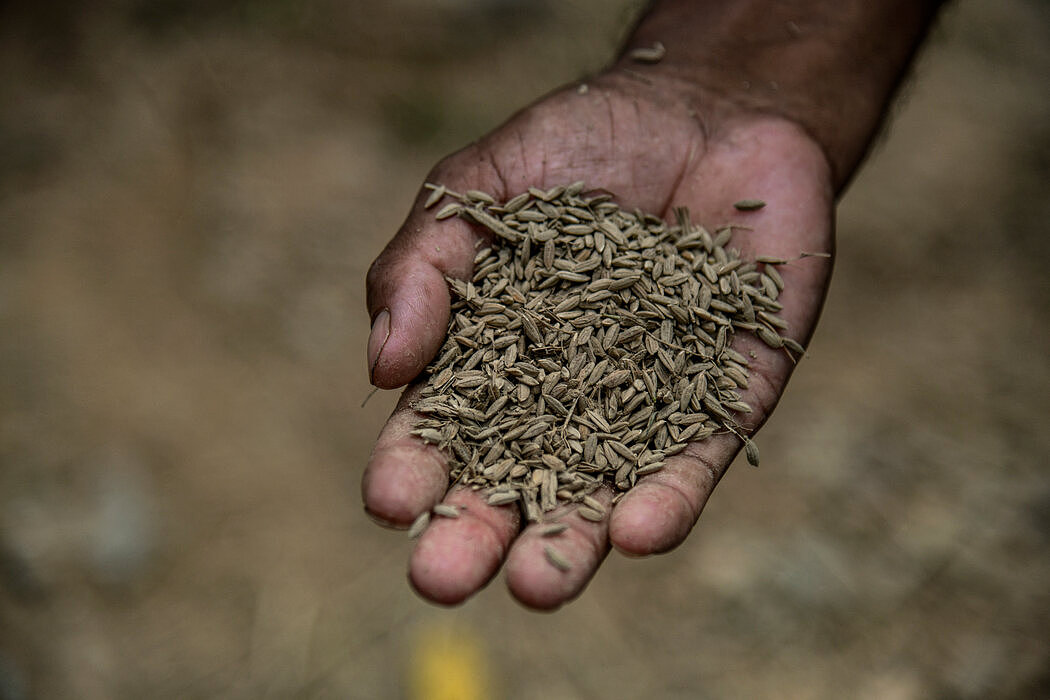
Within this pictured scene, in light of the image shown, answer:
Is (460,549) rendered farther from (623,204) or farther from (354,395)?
(354,395)

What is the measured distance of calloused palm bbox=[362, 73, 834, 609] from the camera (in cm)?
208

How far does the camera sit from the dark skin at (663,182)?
210 centimetres

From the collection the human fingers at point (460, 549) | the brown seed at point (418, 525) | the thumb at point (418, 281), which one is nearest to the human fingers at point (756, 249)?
the human fingers at point (460, 549)

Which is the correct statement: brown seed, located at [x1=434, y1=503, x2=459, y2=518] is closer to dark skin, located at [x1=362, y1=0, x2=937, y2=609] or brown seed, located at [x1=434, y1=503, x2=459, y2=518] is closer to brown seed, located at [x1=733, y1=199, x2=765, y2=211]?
dark skin, located at [x1=362, y1=0, x2=937, y2=609]

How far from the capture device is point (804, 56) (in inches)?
130

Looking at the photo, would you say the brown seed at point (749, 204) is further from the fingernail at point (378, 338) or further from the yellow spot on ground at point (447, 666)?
the yellow spot on ground at point (447, 666)

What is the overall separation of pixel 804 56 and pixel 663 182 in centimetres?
87

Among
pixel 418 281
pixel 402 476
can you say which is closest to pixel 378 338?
pixel 418 281

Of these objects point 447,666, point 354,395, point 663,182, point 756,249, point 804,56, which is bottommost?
point 447,666

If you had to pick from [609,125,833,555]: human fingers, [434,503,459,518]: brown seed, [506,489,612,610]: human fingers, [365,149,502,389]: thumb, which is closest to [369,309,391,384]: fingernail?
[365,149,502,389]: thumb

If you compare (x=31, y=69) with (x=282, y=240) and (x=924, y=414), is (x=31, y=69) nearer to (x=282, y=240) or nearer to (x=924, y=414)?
(x=282, y=240)

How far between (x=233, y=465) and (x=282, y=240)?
1.38 metres

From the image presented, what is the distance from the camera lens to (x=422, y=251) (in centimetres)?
248

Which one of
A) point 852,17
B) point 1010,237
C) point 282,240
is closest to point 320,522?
point 282,240
